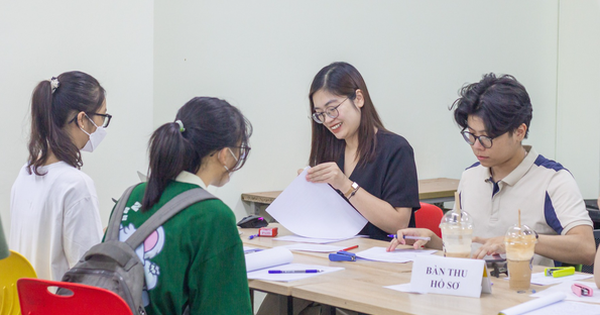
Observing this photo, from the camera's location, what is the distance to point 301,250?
1.95 metres

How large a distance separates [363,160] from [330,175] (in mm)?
198

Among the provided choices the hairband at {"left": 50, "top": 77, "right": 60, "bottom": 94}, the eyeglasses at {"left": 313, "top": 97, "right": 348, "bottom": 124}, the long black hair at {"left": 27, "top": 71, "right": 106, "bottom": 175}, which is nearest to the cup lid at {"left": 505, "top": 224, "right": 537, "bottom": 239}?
the eyeglasses at {"left": 313, "top": 97, "right": 348, "bottom": 124}

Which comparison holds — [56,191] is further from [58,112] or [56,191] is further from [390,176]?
[390,176]

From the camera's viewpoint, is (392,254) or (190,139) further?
(392,254)

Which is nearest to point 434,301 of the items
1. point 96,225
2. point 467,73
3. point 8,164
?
point 96,225

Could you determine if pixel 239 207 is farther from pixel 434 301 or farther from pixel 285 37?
pixel 434 301

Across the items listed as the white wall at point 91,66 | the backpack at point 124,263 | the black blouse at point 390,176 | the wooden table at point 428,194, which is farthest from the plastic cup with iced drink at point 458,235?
the white wall at point 91,66

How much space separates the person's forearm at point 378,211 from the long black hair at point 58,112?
38.6 inches

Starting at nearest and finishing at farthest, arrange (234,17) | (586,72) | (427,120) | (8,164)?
(8,164) < (234,17) < (427,120) < (586,72)

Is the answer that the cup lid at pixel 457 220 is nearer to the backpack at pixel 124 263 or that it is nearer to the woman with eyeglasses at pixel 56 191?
the backpack at pixel 124 263

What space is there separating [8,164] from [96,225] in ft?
4.25

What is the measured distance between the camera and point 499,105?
186cm

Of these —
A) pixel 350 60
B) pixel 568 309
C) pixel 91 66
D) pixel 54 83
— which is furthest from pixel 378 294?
pixel 350 60

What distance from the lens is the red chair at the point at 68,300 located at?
1.07 metres
